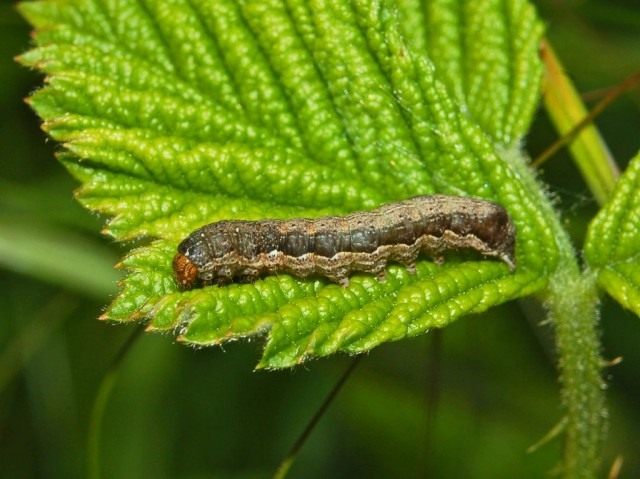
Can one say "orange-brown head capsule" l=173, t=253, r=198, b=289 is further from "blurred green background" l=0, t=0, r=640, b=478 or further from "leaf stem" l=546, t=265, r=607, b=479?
"blurred green background" l=0, t=0, r=640, b=478

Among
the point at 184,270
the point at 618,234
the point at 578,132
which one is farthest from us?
the point at 578,132

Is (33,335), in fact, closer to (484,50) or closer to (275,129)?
(275,129)

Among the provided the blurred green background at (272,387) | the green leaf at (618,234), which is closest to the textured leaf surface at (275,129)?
the green leaf at (618,234)

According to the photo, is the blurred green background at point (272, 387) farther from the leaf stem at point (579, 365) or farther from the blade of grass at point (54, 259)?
the leaf stem at point (579, 365)

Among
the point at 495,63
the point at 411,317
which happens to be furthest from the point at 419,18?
the point at 411,317

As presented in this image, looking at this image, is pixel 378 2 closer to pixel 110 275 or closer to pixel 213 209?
pixel 213 209

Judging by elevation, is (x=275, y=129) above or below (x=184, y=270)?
above

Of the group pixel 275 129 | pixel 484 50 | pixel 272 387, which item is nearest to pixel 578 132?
pixel 484 50
